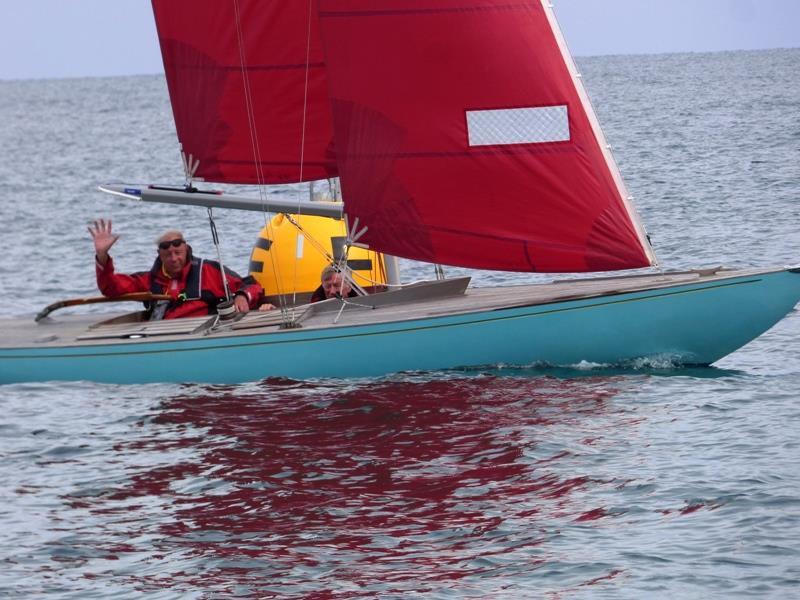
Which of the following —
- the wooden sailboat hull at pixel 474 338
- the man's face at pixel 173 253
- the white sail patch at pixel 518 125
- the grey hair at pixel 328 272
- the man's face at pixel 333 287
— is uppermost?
the white sail patch at pixel 518 125

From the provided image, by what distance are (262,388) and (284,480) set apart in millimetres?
2874

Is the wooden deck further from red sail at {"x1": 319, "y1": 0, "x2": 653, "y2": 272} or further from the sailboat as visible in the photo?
red sail at {"x1": 319, "y1": 0, "x2": 653, "y2": 272}

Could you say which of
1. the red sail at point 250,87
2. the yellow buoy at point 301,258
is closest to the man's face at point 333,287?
the yellow buoy at point 301,258

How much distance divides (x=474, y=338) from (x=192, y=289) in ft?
10.5

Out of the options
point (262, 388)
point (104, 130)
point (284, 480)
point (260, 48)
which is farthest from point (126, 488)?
point (104, 130)

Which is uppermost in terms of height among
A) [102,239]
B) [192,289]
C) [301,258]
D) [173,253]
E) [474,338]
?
[102,239]

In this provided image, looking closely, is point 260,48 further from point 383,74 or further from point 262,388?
point 262,388

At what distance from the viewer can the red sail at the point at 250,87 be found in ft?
51.5

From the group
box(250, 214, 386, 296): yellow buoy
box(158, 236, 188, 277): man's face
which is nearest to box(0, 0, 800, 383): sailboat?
box(158, 236, 188, 277): man's face

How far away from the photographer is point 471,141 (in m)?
14.0

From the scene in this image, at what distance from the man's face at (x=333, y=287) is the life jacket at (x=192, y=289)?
1.08 m

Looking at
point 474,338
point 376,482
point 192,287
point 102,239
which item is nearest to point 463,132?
point 474,338

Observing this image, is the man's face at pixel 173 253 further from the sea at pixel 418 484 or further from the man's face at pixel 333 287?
the man's face at pixel 333 287

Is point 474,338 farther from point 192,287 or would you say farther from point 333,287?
point 192,287
